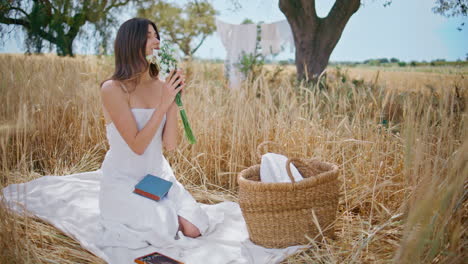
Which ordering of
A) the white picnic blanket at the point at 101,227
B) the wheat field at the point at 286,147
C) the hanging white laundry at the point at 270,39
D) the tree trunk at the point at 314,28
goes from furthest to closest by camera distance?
1. the hanging white laundry at the point at 270,39
2. the tree trunk at the point at 314,28
3. the white picnic blanket at the point at 101,227
4. the wheat field at the point at 286,147

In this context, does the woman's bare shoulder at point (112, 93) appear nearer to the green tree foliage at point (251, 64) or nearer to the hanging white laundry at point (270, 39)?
the green tree foliage at point (251, 64)

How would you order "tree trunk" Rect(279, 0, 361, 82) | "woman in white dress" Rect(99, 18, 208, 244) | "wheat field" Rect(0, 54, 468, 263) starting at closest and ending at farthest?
"wheat field" Rect(0, 54, 468, 263)
"woman in white dress" Rect(99, 18, 208, 244)
"tree trunk" Rect(279, 0, 361, 82)

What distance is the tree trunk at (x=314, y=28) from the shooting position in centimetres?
602

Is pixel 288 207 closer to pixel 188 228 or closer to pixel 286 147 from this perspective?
pixel 188 228

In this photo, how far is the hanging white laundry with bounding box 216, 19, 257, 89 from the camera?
7.92m

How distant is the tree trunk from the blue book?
4.16m

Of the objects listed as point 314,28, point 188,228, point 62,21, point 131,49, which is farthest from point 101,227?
point 62,21

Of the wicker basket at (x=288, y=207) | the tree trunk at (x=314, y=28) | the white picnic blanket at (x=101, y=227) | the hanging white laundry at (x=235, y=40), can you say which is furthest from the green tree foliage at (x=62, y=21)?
the wicker basket at (x=288, y=207)

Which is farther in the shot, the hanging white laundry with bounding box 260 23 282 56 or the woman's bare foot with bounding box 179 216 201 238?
the hanging white laundry with bounding box 260 23 282 56

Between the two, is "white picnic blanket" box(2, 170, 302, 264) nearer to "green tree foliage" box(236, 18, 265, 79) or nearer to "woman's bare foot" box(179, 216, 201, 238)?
"woman's bare foot" box(179, 216, 201, 238)

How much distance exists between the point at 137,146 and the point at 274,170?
78 cm

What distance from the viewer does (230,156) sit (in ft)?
10.3

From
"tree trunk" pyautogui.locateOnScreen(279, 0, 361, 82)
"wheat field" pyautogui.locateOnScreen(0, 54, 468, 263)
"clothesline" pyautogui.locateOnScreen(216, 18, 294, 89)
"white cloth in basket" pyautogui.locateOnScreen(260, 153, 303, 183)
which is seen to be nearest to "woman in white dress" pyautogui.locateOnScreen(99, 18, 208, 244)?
"wheat field" pyautogui.locateOnScreen(0, 54, 468, 263)

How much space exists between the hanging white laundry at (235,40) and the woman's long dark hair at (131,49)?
5710 mm
